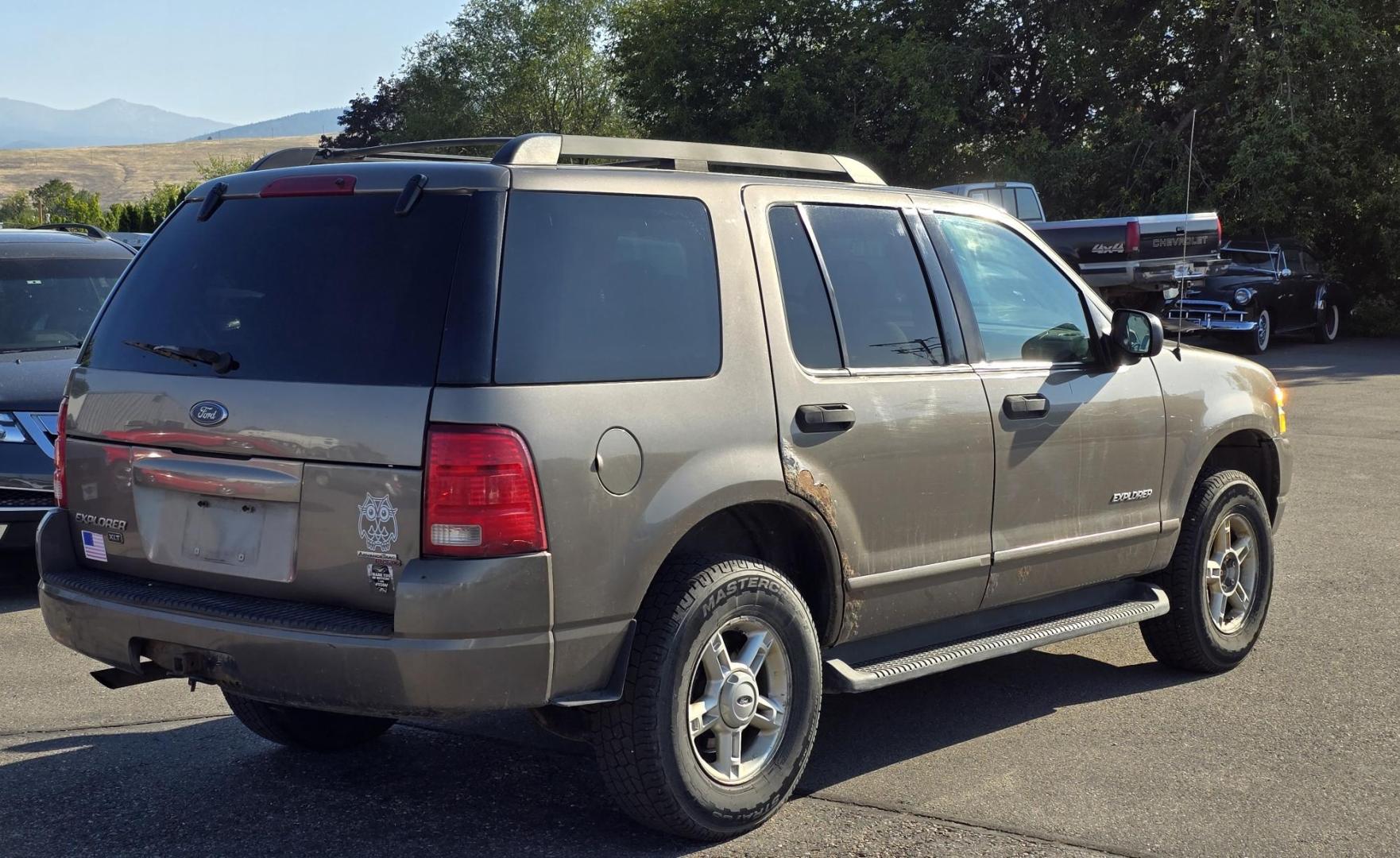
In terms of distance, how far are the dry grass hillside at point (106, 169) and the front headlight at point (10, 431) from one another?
156m

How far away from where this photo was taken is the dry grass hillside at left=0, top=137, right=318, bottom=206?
162 metres

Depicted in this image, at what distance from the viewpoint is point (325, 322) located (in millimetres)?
3881

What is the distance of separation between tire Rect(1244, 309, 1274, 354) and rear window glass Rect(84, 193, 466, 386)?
21192mm

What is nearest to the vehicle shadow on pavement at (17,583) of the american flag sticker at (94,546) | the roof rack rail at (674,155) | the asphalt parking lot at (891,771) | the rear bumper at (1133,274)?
the asphalt parking lot at (891,771)

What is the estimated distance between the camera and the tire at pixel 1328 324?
82.8 ft

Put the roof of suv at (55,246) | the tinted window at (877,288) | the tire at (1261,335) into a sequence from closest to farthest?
the tinted window at (877,288) → the roof of suv at (55,246) → the tire at (1261,335)

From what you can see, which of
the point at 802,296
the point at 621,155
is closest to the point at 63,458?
the point at 621,155

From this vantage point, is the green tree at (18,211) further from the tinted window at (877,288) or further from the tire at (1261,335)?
the tinted window at (877,288)

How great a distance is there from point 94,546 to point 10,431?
360cm

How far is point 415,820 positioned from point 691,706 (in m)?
0.92

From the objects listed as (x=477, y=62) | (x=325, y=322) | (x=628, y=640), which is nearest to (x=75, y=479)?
(x=325, y=322)

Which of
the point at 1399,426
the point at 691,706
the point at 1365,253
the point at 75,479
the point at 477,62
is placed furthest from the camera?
the point at 477,62

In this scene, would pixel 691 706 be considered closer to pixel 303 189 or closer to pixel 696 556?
pixel 696 556

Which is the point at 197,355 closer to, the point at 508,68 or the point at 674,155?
the point at 674,155
